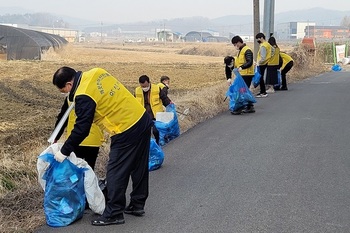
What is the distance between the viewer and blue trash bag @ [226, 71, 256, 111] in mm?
12407

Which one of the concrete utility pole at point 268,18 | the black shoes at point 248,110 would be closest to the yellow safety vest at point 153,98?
the black shoes at point 248,110

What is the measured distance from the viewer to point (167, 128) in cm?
944

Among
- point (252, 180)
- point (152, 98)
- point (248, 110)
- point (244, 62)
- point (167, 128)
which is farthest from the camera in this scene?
point (248, 110)

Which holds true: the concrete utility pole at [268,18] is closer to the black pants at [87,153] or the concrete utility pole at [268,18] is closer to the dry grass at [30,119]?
the dry grass at [30,119]

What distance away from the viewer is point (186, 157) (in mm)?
8461

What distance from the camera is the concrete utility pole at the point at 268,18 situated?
2120cm

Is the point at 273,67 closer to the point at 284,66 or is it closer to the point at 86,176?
the point at 284,66

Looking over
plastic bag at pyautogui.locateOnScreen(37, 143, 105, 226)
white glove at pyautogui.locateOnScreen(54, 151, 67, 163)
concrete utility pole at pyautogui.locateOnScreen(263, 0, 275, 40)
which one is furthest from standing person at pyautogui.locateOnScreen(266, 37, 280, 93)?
white glove at pyautogui.locateOnScreen(54, 151, 67, 163)

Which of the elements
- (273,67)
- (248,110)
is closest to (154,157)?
(248,110)

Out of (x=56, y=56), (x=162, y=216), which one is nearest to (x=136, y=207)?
(x=162, y=216)

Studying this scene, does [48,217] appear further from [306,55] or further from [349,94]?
[306,55]

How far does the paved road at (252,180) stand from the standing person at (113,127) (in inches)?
10.4

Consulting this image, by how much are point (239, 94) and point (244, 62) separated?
74cm

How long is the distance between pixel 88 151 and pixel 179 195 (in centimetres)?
124
